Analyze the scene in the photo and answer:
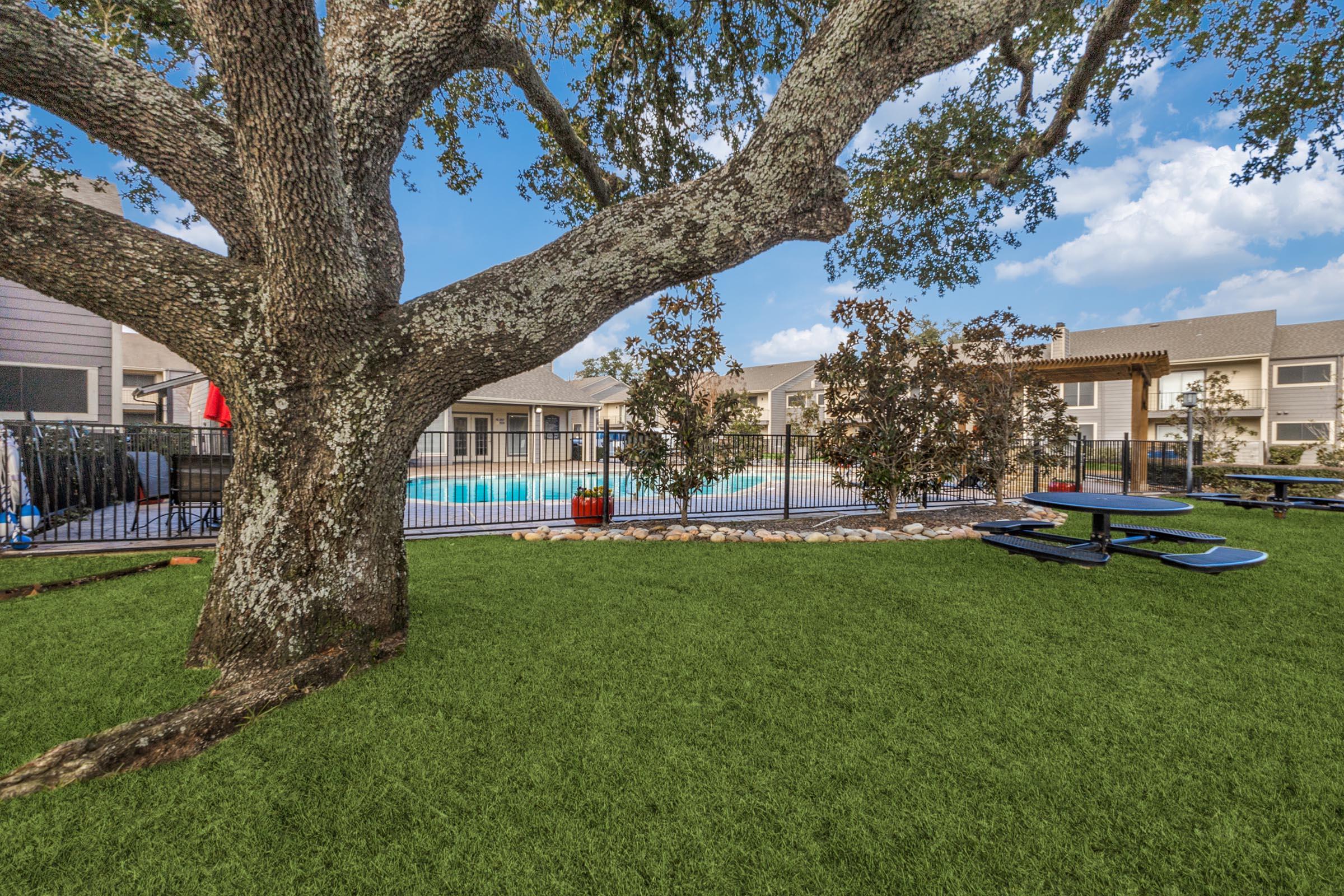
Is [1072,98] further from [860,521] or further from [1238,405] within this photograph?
[1238,405]

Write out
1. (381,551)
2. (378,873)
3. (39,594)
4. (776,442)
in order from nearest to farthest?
(378,873) < (381,551) < (39,594) < (776,442)

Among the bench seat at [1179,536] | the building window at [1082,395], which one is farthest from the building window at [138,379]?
the building window at [1082,395]

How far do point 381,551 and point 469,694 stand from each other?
1.09 meters

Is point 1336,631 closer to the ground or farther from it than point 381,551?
closer to the ground

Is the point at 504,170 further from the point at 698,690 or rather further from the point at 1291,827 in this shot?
the point at 1291,827

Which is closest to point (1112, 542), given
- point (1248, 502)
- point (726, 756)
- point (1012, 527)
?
point (1012, 527)

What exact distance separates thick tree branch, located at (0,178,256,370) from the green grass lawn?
1823 millimetres

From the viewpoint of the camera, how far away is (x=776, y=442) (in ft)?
30.8

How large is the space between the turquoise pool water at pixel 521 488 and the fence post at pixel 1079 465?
675 cm

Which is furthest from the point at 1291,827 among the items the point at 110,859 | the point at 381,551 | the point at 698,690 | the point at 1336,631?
the point at 381,551

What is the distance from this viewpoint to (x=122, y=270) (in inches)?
95.8

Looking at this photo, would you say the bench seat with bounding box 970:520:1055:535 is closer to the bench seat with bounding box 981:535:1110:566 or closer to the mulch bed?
the bench seat with bounding box 981:535:1110:566

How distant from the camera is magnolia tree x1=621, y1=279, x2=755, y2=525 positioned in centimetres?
751

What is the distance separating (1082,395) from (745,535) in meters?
26.9
